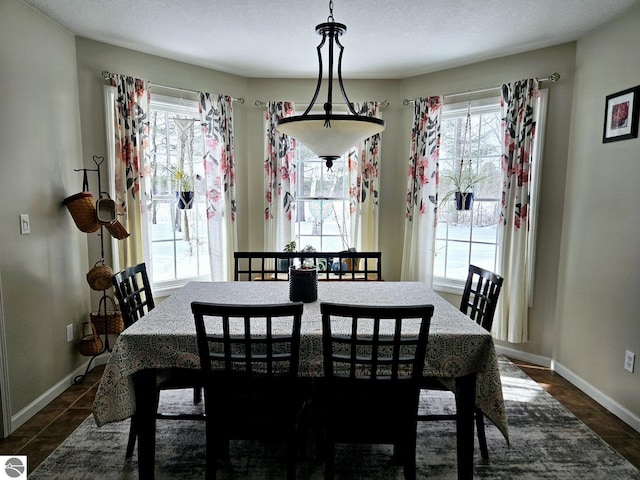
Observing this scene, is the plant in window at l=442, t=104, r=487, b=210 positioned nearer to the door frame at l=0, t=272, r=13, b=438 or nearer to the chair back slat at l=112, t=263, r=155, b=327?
the chair back slat at l=112, t=263, r=155, b=327

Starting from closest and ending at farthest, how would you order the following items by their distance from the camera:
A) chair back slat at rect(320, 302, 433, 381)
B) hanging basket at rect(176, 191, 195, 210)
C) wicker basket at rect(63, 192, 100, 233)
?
chair back slat at rect(320, 302, 433, 381), wicker basket at rect(63, 192, 100, 233), hanging basket at rect(176, 191, 195, 210)

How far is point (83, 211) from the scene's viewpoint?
282 centimetres

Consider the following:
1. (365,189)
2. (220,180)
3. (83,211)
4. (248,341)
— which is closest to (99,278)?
(83,211)

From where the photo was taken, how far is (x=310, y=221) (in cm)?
430

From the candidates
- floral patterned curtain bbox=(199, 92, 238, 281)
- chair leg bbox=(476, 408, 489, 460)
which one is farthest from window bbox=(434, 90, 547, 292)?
floral patterned curtain bbox=(199, 92, 238, 281)

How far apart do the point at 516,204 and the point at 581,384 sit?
4.78ft

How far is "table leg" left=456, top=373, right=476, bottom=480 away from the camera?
5.81 feet

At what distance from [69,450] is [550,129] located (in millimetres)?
3968

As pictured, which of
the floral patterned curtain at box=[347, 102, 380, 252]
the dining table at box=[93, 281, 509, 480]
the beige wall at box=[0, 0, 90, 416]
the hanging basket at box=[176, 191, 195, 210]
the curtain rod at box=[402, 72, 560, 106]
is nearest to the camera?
the dining table at box=[93, 281, 509, 480]

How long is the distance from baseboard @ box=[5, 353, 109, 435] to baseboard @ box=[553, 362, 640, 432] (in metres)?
3.73

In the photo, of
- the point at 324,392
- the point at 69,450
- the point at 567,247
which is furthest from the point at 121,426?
the point at 567,247

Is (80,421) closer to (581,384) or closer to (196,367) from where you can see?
(196,367)

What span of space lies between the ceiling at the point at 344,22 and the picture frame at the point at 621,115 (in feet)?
1.75

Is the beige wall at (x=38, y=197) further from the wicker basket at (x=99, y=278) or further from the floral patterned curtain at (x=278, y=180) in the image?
the floral patterned curtain at (x=278, y=180)
